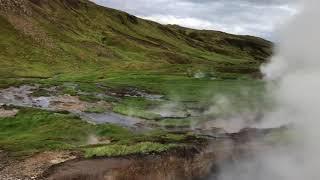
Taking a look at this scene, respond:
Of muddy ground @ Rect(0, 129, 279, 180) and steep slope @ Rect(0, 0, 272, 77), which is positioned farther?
steep slope @ Rect(0, 0, 272, 77)

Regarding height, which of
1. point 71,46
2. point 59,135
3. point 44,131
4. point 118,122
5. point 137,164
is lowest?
point 44,131

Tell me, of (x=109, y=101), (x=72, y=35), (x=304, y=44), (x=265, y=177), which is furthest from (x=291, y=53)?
(x=72, y=35)

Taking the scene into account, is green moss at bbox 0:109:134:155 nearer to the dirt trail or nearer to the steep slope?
the dirt trail

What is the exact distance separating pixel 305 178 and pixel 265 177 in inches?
93.3

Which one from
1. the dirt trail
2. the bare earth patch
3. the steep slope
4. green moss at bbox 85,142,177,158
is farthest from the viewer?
the steep slope

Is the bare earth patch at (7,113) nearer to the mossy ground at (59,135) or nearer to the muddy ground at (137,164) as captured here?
the mossy ground at (59,135)

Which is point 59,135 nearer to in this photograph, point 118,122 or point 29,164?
point 29,164

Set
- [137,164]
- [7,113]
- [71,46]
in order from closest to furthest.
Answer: [137,164] → [7,113] → [71,46]

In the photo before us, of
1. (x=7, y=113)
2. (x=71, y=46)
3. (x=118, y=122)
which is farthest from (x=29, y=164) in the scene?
(x=71, y=46)

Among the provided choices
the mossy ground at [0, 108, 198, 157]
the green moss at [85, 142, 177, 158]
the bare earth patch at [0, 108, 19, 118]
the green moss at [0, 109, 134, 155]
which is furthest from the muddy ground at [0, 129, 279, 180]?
the bare earth patch at [0, 108, 19, 118]

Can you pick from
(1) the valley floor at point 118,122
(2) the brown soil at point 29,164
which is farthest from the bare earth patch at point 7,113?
(2) the brown soil at point 29,164

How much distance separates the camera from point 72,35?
156625 mm

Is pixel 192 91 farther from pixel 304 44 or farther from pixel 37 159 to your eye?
pixel 37 159

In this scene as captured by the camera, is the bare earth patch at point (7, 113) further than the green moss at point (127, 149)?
Yes
